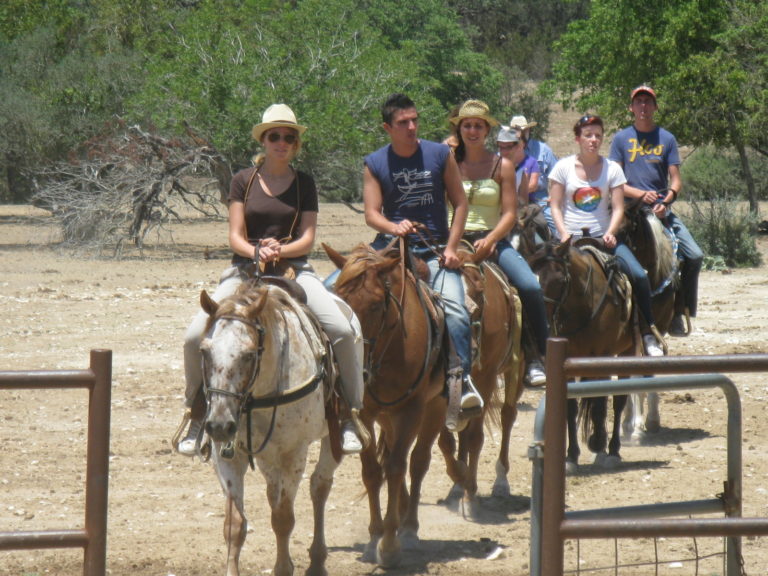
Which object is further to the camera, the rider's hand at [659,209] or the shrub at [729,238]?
the shrub at [729,238]

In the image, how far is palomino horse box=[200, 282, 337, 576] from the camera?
15.9 feet

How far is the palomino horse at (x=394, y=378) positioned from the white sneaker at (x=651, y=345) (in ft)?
9.93

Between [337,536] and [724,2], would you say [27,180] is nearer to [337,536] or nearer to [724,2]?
[724,2]

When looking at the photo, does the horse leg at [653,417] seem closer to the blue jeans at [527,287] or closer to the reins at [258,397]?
the blue jeans at [527,287]

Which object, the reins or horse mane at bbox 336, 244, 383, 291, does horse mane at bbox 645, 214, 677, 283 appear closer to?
horse mane at bbox 336, 244, 383, 291

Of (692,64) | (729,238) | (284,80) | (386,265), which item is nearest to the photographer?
(386,265)

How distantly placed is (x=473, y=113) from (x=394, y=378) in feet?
6.60

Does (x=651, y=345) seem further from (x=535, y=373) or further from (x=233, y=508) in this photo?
(x=233, y=508)

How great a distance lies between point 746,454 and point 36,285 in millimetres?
12345

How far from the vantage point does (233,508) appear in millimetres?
5324

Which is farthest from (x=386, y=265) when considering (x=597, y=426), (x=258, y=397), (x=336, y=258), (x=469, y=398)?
(x=597, y=426)

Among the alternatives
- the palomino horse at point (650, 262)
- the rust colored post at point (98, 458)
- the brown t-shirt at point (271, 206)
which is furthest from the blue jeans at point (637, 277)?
the rust colored post at point (98, 458)

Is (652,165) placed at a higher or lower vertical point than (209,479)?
A: higher

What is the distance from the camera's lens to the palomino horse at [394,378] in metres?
6.10
